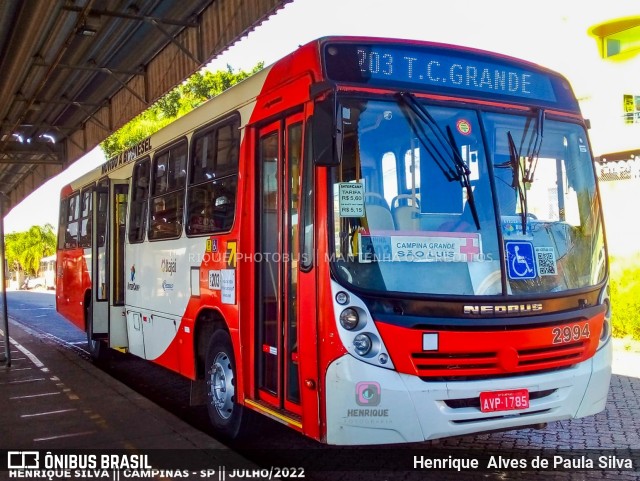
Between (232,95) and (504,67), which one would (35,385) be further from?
(504,67)

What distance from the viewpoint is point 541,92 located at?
548 cm

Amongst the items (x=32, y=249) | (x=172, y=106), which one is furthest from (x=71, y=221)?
(x=32, y=249)

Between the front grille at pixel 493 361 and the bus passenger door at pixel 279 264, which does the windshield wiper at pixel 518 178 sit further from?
the bus passenger door at pixel 279 264

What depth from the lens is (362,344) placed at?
4469mm

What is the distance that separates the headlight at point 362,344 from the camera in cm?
446

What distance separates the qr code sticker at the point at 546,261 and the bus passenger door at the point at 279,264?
1.80 metres

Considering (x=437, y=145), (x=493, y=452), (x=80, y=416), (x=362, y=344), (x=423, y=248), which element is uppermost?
(x=437, y=145)

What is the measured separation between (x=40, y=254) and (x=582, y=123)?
8526 centimetres

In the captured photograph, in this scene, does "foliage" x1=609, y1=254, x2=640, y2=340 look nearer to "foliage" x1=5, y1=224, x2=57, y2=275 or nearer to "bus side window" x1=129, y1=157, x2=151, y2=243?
"bus side window" x1=129, y1=157, x2=151, y2=243

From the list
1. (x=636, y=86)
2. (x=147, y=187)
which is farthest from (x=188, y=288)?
(x=636, y=86)

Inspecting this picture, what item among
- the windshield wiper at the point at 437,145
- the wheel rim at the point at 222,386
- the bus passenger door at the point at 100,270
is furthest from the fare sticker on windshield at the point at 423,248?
the bus passenger door at the point at 100,270

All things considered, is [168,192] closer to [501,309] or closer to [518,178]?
[518,178]

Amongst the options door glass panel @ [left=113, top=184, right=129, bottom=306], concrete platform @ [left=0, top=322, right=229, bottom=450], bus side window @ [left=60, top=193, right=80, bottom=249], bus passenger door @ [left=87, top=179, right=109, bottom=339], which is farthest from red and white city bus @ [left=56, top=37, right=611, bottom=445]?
bus side window @ [left=60, top=193, right=80, bottom=249]

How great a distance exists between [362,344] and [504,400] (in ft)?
3.63
